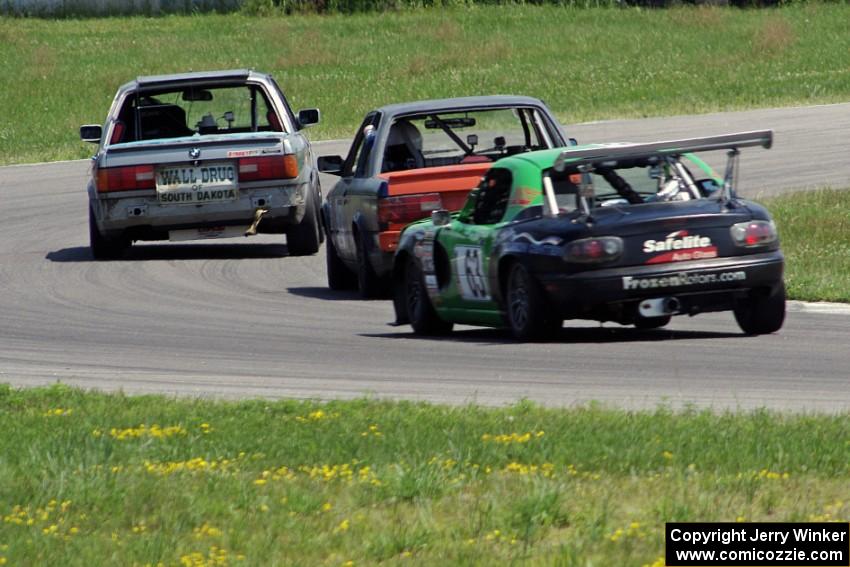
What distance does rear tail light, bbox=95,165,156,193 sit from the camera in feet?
56.6

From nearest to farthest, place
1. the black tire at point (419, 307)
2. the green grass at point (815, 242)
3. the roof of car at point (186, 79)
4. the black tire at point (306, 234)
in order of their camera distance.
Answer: the black tire at point (419, 307)
the green grass at point (815, 242)
the roof of car at point (186, 79)
the black tire at point (306, 234)

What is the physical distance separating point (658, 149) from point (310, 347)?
2.72 meters

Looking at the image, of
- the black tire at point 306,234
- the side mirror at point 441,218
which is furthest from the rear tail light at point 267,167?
the side mirror at point 441,218

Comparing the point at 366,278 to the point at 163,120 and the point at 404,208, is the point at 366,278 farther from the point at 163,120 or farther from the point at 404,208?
the point at 163,120

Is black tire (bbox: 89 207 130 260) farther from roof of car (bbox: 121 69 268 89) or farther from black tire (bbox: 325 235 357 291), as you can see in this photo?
black tire (bbox: 325 235 357 291)

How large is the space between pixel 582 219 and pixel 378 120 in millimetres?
4391

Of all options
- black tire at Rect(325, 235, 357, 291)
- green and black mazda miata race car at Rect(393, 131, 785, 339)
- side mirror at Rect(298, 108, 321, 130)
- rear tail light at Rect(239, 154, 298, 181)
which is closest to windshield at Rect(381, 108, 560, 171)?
black tire at Rect(325, 235, 357, 291)

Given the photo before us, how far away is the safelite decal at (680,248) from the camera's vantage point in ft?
36.3

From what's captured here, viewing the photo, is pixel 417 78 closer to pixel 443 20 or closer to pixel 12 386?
pixel 443 20

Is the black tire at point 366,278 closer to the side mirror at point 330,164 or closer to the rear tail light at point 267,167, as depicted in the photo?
the side mirror at point 330,164

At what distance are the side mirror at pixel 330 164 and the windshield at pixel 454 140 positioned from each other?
1.04m

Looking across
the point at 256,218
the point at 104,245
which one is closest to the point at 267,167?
the point at 256,218

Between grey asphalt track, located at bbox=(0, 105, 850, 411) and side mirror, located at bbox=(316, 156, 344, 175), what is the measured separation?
107 centimetres

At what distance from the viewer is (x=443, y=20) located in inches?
2378
